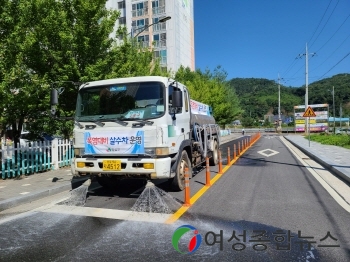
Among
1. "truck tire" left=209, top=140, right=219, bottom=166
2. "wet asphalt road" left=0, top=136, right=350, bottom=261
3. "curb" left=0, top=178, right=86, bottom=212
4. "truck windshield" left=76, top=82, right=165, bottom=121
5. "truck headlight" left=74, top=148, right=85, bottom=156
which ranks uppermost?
"truck windshield" left=76, top=82, right=165, bottom=121

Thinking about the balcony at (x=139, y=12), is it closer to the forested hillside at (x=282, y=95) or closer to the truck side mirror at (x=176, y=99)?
the forested hillside at (x=282, y=95)

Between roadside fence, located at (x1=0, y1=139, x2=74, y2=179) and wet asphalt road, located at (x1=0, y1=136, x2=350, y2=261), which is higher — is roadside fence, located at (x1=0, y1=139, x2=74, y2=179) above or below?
above

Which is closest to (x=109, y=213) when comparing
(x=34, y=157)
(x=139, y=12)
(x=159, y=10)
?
(x=34, y=157)

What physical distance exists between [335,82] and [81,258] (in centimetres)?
10151

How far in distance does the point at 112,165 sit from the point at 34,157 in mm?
5440

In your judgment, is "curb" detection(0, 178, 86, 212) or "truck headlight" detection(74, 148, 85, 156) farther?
"truck headlight" detection(74, 148, 85, 156)

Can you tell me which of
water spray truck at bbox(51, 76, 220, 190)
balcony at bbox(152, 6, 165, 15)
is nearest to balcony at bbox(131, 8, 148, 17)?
balcony at bbox(152, 6, 165, 15)

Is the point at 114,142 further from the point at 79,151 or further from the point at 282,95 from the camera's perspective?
the point at 282,95

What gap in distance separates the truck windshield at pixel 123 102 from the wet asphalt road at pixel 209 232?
191 cm

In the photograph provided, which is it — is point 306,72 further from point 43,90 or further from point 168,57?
point 43,90

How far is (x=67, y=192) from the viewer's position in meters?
7.40

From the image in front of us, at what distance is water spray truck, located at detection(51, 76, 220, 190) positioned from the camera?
588 cm

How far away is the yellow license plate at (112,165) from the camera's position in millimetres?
5926

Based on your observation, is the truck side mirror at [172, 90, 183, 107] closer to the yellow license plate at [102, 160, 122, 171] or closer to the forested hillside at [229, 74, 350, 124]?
the yellow license plate at [102, 160, 122, 171]
